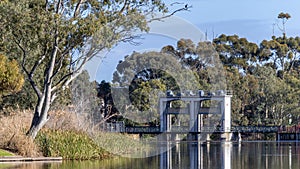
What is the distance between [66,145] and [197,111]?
36.5 metres

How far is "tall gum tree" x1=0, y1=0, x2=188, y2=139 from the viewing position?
28.3m

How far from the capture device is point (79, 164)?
25.4 meters

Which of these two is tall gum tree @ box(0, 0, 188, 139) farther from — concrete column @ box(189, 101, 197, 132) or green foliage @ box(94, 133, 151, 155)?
concrete column @ box(189, 101, 197, 132)

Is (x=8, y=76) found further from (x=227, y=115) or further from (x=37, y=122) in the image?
(x=227, y=115)

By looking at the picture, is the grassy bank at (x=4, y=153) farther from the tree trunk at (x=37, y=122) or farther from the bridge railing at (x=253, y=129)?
the bridge railing at (x=253, y=129)

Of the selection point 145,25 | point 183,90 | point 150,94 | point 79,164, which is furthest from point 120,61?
point 79,164

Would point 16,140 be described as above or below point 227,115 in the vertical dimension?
below

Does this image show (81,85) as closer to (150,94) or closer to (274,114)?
(150,94)

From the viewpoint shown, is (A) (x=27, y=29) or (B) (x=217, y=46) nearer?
(A) (x=27, y=29)

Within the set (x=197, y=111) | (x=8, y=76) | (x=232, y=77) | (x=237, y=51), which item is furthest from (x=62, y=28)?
(x=237, y=51)

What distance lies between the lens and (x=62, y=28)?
28250 mm

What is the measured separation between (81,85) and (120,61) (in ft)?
22.9

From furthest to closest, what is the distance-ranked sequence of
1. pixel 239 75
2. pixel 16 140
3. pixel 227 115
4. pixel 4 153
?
pixel 239 75, pixel 227 115, pixel 16 140, pixel 4 153

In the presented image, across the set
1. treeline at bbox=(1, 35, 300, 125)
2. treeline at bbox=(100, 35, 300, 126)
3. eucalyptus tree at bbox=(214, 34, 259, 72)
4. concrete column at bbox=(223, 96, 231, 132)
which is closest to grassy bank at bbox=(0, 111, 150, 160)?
treeline at bbox=(1, 35, 300, 125)
